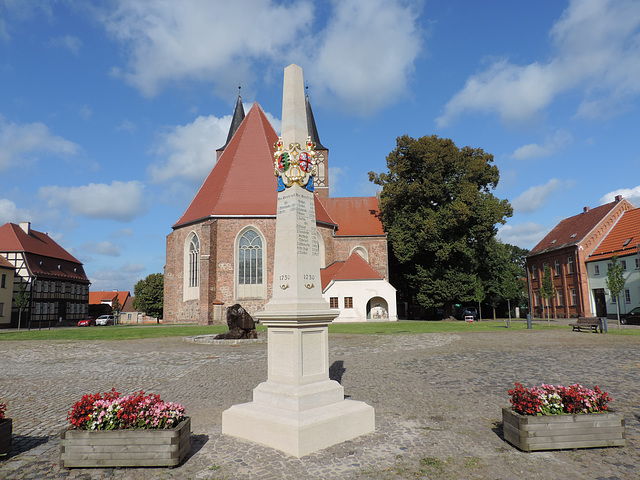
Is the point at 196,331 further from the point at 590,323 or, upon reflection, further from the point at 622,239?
the point at 622,239

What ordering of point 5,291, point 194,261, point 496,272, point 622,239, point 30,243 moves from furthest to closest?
1. point 30,243
2. point 496,272
3. point 5,291
4. point 622,239
5. point 194,261

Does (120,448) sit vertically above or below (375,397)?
above

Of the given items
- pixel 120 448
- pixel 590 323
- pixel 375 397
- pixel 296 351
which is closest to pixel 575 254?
pixel 590 323

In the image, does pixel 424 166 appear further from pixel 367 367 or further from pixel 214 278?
pixel 367 367

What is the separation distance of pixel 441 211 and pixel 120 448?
100 feet

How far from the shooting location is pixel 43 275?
44500mm

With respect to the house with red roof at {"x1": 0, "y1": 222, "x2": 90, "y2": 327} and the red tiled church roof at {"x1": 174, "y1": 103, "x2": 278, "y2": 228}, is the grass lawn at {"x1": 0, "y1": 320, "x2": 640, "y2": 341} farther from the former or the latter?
the house with red roof at {"x1": 0, "y1": 222, "x2": 90, "y2": 327}

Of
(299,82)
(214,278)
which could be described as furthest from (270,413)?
(214,278)

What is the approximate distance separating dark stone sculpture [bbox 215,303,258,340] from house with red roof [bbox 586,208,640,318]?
28.7 meters

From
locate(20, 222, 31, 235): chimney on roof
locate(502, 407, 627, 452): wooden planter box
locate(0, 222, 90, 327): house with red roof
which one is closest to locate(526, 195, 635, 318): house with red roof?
locate(502, 407, 627, 452): wooden planter box

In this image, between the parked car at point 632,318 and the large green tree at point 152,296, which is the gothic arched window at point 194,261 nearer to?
the large green tree at point 152,296

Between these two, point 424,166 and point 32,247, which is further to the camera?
point 32,247

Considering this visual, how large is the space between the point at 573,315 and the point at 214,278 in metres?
31.8

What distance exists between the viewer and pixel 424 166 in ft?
111
